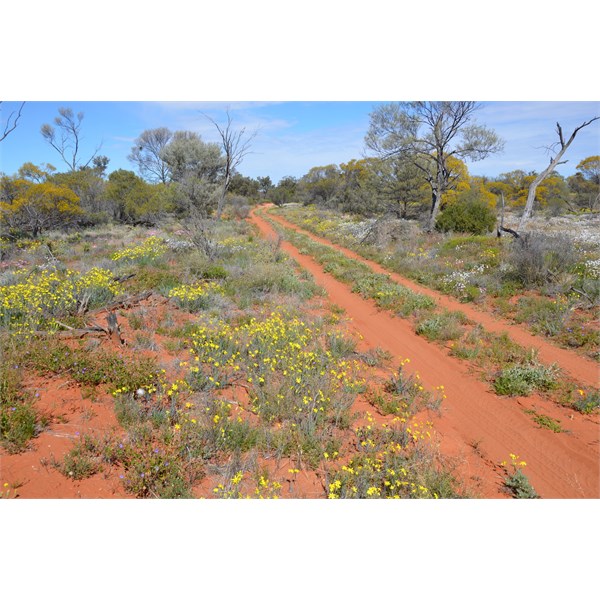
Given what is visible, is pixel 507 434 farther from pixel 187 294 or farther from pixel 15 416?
pixel 187 294

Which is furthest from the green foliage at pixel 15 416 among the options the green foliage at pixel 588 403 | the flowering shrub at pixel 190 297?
the green foliage at pixel 588 403

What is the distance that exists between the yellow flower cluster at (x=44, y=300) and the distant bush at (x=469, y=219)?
49.6ft

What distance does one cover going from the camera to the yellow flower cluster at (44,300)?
5.50 meters

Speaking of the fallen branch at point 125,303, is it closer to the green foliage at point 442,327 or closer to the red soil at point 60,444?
the red soil at point 60,444

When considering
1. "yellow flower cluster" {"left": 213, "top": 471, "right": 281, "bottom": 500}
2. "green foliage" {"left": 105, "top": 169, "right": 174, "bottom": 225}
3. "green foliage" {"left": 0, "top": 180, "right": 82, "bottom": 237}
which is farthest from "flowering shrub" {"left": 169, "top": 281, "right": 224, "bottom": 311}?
Answer: "green foliage" {"left": 105, "top": 169, "right": 174, "bottom": 225}

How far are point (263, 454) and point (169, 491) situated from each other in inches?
39.5

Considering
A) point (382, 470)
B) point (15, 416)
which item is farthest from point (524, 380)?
point (15, 416)

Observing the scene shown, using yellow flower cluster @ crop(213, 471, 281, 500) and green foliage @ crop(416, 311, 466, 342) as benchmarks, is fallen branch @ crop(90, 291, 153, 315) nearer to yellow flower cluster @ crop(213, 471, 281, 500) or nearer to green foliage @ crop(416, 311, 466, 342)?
yellow flower cluster @ crop(213, 471, 281, 500)

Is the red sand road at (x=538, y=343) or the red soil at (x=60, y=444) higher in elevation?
the red sand road at (x=538, y=343)

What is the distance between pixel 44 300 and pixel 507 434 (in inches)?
295

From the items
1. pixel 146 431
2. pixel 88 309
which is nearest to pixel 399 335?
pixel 146 431

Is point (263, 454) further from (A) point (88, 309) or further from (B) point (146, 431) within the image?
(A) point (88, 309)

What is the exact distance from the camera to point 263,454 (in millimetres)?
3574

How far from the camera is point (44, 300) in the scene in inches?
241
